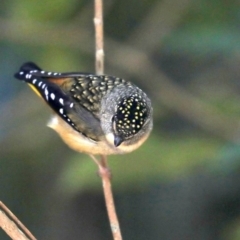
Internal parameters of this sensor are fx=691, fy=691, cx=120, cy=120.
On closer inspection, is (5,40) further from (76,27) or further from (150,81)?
(150,81)

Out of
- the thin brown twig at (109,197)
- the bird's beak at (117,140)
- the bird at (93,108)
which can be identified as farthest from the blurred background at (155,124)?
the bird's beak at (117,140)

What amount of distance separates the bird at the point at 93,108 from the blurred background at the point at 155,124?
0.49 metres

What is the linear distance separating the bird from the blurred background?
1.61 feet

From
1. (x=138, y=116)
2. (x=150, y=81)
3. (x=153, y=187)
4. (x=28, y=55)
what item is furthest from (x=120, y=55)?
(x=138, y=116)

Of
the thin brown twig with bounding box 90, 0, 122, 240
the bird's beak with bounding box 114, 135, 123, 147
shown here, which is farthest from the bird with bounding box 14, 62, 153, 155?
the thin brown twig with bounding box 90, 0, 122, 240

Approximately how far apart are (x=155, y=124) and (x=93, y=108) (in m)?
1.04

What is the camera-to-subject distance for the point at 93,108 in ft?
14.4

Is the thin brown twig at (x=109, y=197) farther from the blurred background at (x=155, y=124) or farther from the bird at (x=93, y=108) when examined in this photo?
the blurred background at (x=155, y=124)

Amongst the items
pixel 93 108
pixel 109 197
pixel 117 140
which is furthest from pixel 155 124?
pixel 109 197

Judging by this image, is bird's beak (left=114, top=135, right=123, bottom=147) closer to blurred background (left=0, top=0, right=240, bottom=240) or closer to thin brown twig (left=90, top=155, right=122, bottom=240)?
thin brown twig (left=90, top=155, right=122, bottom=240)

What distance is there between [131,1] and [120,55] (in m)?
0.47

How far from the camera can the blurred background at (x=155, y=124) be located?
187 inches

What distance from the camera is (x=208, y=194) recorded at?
5574 millimetres

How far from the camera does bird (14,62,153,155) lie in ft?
13.3
